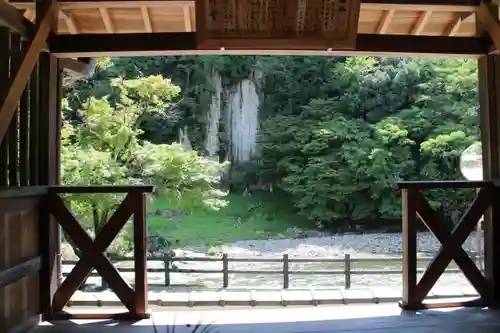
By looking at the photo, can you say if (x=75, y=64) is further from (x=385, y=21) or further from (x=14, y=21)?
(x=385, y=21)

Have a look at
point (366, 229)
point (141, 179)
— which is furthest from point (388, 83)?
point (141, 179)

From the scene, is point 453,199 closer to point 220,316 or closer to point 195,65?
point 195,65

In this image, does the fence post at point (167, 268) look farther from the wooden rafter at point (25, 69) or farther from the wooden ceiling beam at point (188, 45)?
the wooden rafter at point (25, 69)

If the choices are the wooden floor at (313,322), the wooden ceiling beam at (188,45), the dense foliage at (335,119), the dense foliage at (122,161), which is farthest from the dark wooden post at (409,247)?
the dense foliage at (335,119)

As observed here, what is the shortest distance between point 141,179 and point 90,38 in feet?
19.0

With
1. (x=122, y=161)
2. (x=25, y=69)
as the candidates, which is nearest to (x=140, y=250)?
(x=25, y=69)

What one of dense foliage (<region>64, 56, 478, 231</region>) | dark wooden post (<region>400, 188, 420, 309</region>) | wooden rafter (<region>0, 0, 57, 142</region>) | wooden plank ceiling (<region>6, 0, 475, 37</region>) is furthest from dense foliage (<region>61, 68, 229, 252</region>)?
dark wooden post (<region>400, 188, 420, 309</region>)

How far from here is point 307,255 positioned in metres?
14.4

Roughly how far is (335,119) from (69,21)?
12898 millimetres

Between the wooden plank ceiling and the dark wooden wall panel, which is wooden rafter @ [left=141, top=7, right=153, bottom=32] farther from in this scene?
the dark wooden wall panel

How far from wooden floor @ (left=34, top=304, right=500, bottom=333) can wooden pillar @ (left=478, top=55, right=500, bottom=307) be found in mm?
368

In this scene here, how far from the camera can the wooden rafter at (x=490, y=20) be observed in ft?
11.0

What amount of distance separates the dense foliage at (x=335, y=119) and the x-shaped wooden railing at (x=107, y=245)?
272 inches

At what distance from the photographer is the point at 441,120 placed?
14.7 meters
